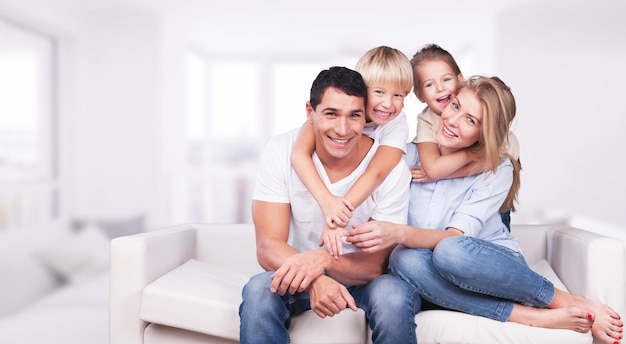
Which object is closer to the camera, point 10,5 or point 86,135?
point 10,5

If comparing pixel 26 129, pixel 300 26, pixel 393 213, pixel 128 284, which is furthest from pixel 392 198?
pixel 300 26

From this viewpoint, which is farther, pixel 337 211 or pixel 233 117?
pixel 233 117

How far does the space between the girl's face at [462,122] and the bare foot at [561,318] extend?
1.82ft

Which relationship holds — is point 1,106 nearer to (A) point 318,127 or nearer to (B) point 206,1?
(B) point 206,1

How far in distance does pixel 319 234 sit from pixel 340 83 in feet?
1.61

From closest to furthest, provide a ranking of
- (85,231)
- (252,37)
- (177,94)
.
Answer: (85,231), (177,94), (252,37)

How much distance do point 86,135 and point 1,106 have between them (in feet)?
4.90

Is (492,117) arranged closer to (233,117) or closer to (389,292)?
(389,292)

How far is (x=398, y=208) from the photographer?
1990mm

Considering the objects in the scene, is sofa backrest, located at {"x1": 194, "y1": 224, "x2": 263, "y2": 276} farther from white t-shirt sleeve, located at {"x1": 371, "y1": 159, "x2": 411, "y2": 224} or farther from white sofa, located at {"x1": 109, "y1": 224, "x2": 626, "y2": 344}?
white t-shirt sleeve, located at {"x1": 371, "y1": 159, "x2": 411, "y2": 224}

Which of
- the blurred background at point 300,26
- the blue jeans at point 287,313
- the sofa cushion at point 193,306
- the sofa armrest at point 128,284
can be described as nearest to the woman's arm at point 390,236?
the blue jeans at point 287,313

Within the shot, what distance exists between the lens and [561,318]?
6.21ft

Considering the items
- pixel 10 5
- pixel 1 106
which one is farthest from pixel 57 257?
pixel 10 5

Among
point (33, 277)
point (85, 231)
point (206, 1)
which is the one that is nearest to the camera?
point (33, 277)
